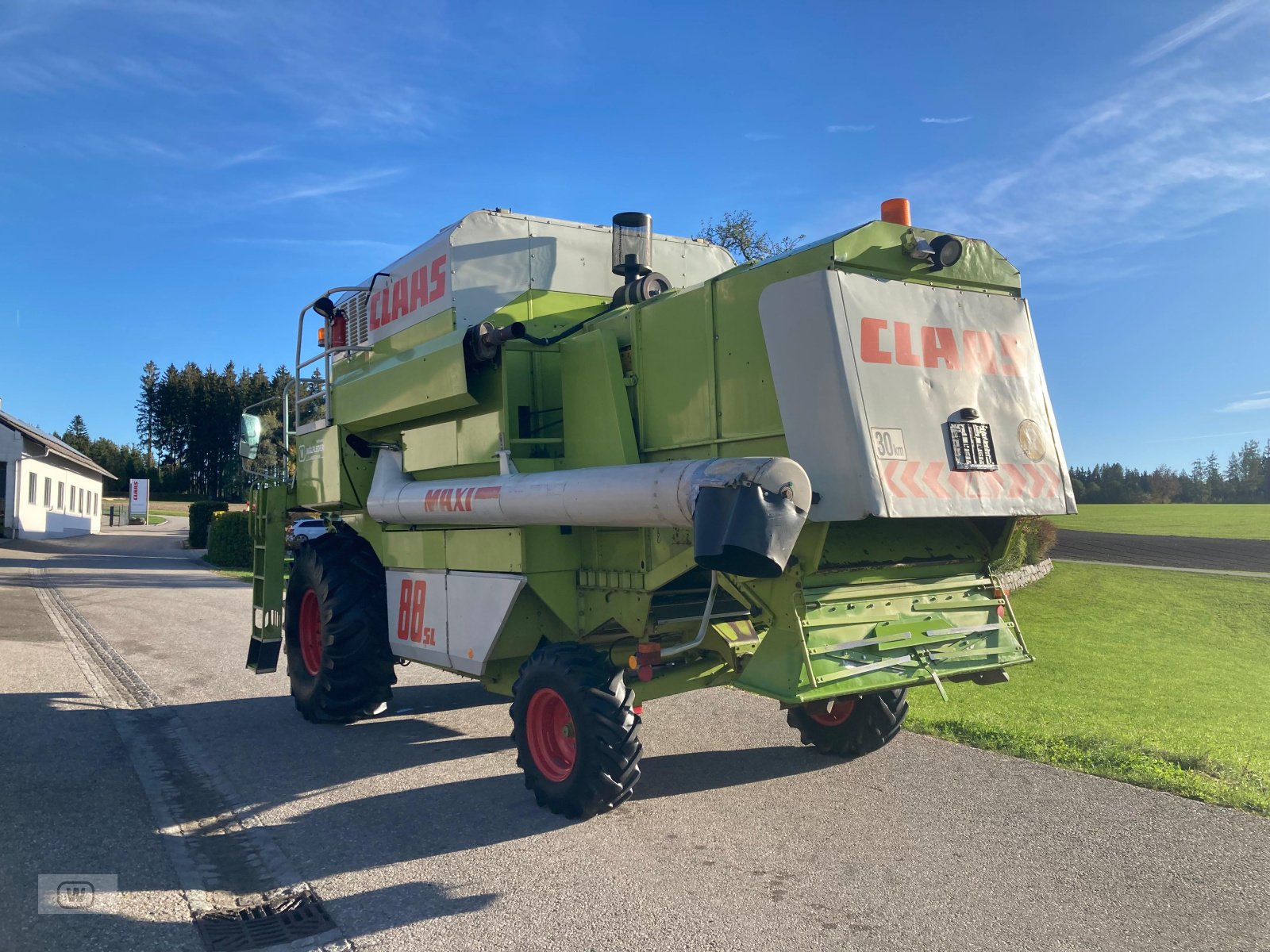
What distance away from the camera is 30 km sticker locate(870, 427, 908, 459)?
4340 mm

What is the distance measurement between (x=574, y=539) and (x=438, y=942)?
258 centimetres

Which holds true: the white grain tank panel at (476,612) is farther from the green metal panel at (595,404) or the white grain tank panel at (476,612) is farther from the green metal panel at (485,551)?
the green metal panel at (595,404)

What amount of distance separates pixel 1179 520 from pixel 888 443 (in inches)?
1356

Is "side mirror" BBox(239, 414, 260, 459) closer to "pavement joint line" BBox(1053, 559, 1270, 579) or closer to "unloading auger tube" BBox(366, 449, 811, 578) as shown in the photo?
"unloading auger tube" BBox(366, 449, 811, 578)

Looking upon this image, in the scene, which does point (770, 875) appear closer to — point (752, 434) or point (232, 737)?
point (752, 434)

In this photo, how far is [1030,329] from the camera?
518 centimetres

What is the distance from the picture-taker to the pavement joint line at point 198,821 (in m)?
4.17

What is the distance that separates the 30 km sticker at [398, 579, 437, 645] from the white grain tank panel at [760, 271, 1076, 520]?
342cm

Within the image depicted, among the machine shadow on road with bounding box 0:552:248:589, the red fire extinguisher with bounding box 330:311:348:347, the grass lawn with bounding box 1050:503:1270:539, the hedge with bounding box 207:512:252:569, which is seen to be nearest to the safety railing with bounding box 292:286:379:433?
the red fire extinguisher with bounding box 330:311:348:347

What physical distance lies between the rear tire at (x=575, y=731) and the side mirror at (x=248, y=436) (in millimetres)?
4078

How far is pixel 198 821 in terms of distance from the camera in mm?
5199

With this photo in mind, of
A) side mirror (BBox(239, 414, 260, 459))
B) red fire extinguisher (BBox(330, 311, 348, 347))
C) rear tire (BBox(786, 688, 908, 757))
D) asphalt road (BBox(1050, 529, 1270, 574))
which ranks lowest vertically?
rear tire (BBox(786, 688, 908, 757))

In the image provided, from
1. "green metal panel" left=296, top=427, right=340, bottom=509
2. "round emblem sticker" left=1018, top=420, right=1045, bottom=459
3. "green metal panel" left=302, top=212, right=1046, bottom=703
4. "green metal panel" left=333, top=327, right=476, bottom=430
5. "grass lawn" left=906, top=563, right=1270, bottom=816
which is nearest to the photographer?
"green metal panel" left=302, top=212, right=1046, bottom=703

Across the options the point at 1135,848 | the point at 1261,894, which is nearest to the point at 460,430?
the point at 1135,848
